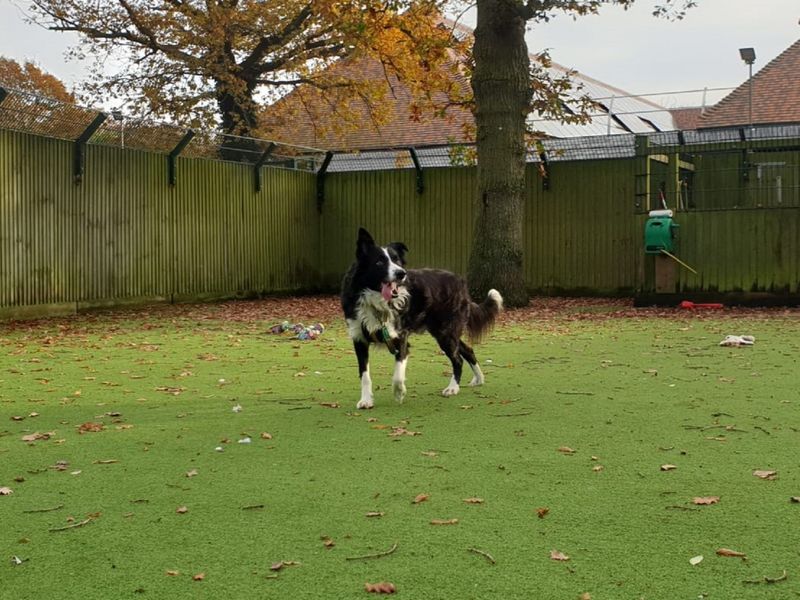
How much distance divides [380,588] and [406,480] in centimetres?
138

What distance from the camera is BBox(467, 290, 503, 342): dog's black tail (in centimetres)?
727

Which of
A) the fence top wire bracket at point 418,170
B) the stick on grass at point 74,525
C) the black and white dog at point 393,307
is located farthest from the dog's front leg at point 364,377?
the fence top wire bracket at point 418,170

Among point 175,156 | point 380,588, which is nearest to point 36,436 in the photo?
point 380,588

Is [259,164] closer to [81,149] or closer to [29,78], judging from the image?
[81,149]

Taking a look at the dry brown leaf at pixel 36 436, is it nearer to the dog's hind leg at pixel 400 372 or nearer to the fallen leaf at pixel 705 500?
the dog's hind leg at pixel 400 372

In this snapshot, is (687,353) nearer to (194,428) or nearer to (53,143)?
(194,428)

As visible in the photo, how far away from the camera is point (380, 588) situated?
2830 mm

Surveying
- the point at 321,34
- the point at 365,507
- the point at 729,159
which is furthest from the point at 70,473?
the point at 321,34

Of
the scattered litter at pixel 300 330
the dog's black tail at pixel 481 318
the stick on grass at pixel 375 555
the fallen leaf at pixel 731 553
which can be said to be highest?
the dog's black tail at pixel 481 318

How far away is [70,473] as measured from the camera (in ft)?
14.6

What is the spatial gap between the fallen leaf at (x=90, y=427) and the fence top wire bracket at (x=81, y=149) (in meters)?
9.39

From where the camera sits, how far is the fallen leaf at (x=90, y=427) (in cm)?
546

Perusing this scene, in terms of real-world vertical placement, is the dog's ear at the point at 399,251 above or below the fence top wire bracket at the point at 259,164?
below

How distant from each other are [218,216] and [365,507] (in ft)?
47.1
